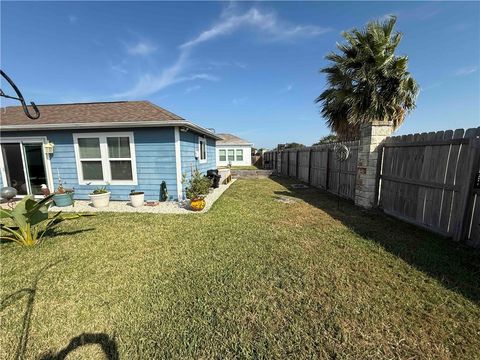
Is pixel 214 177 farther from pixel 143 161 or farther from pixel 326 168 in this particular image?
pixel 326 168

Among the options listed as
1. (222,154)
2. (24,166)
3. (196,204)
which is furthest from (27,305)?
(222,154)

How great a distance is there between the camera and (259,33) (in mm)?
9836

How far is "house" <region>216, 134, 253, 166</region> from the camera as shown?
2727cm

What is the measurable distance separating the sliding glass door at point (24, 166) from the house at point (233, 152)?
19.9 m

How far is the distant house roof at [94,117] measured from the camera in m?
6.84

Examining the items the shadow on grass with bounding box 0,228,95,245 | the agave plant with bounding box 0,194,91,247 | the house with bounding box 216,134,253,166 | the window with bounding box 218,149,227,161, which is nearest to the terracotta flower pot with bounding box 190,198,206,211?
the shadow on grass with bounding box 0,228,95,245

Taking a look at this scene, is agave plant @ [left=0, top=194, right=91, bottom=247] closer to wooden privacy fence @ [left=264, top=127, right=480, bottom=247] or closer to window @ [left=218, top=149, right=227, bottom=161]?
wooden privacy fence @ [left=264, top=127, right=480, bottom=247]

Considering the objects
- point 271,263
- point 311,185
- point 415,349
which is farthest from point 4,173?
point 311,185

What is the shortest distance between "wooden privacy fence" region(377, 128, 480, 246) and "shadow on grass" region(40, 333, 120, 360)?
516 cm

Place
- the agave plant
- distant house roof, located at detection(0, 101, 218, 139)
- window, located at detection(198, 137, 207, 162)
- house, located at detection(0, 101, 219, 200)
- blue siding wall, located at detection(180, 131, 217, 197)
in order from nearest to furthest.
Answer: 1. the agave plant
2. distant house roof, located at detection(0, 101, 218, 139)
3. house, located at detection(0, 101, 219, 200)
4. blue siding wall, located at detection(180, 131, 217, 197)
5. window, located at detection(198, 137, 207, 162)

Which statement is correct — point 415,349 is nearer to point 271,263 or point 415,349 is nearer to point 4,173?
point 271,263

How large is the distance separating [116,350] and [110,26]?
1042cm

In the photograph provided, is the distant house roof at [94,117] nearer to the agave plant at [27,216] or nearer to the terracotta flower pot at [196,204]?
the terracotta flower pot at [196,204]

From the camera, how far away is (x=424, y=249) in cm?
352
